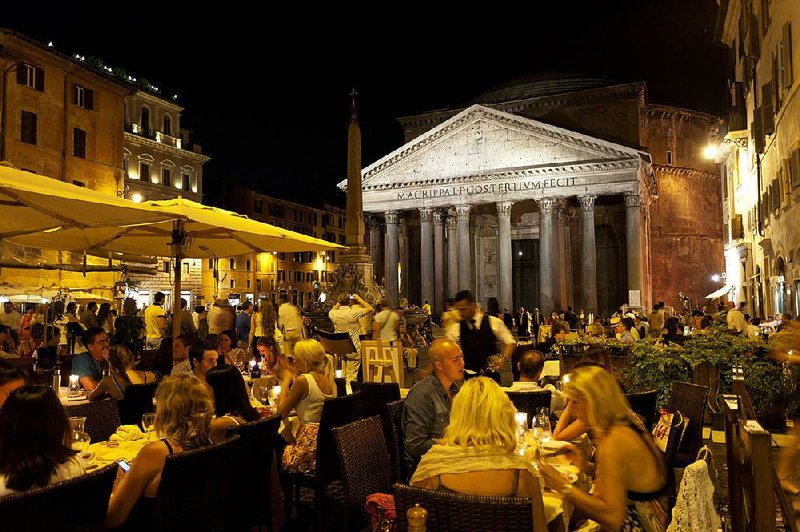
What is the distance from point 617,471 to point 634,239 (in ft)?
88.0

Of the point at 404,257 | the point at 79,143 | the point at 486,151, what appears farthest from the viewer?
the point at 404,257

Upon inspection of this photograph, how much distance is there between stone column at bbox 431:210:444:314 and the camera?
31.8 m

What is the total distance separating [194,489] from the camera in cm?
294

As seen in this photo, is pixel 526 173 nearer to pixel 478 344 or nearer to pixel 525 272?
pixel 525 272

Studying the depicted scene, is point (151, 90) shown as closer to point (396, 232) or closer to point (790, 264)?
point (396, 232)

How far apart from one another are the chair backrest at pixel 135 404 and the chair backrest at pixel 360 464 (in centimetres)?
233

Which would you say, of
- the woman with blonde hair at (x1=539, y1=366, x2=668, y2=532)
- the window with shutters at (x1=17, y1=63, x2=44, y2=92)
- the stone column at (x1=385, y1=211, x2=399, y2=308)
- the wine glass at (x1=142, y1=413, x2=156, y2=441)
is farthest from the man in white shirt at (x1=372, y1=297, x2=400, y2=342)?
the stone column at (x1=385, y1=211, x2=399, y2=308)

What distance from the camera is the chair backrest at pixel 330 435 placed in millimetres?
4277

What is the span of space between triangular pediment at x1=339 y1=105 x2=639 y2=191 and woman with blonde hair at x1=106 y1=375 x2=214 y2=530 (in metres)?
27.2

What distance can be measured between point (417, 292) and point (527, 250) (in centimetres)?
660

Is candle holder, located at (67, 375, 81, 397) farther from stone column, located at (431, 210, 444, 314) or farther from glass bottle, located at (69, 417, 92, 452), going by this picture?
stone column, located at (431, 210, 444, 314)

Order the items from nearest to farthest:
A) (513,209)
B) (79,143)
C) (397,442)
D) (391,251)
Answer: (397,442) < (79,143) < (391,251) < (513,209)

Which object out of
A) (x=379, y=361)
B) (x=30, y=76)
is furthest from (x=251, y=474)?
(x=30, y=76)

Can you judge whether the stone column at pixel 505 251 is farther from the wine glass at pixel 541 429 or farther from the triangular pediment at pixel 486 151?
the wine glass at pixel 541 429
